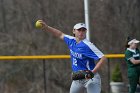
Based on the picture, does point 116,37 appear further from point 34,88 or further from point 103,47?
point 34,88

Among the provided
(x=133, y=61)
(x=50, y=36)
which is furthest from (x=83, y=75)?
(x=50, y=36)

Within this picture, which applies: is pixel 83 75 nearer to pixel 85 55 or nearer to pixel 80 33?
pixel 85 55

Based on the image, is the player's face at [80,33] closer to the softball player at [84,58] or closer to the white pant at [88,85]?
the softball player at [84,58]

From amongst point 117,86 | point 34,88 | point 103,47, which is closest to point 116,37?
point 103,47

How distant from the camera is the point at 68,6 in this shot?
1475cm

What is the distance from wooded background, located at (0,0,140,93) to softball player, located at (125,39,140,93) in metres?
1.82

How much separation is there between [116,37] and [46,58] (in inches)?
79.2

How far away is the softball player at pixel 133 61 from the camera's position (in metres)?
12.4

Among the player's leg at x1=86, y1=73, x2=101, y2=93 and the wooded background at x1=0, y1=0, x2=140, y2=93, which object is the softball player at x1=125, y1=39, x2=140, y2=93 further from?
the player's leg at x1=86, y1=73, x2=101, y2=93

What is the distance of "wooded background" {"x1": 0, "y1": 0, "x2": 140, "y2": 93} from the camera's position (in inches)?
572

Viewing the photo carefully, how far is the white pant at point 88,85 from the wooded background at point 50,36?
5.96m

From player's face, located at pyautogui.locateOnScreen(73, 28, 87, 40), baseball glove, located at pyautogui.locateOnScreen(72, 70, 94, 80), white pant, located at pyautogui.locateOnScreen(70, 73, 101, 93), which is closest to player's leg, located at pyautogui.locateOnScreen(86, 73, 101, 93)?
white pant, located at pyautogui.locateOnScreen(70, 73, 101, 93)

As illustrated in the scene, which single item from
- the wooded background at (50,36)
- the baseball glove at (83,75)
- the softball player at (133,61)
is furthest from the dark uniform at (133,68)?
the baseball glove at (83,75)

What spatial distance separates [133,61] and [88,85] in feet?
13.7
